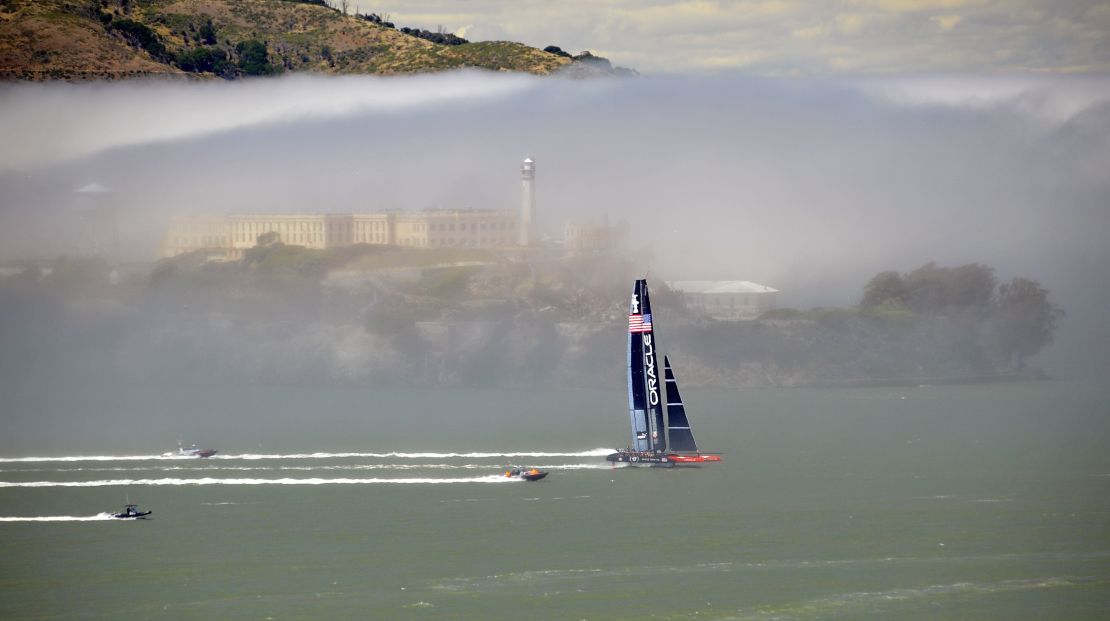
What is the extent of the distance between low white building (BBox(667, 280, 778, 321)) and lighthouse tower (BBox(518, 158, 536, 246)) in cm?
1194

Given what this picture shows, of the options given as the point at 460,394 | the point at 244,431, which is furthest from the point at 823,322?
the point at 244,431

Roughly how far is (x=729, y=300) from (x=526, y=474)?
49.4m

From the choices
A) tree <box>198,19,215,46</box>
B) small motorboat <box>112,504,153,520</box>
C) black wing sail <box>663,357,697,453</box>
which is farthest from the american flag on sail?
tree <box>198,19,215,46</box>

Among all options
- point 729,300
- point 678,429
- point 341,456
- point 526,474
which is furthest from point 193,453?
point 729,300

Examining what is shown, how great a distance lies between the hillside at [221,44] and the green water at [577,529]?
6945 centimetres

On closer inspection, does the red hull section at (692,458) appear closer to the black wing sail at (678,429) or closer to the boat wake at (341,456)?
the black wing sail at (678,429)

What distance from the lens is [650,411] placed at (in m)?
74.0

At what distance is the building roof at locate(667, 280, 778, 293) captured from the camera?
385 ft

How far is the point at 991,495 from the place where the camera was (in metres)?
66.5

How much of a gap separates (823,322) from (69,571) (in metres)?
62.1

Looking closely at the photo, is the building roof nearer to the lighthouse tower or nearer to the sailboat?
the lighthouse tower

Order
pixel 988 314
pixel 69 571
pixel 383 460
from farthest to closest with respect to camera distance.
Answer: pixel 988 314 → pixel 383 460 → pixel 69 571

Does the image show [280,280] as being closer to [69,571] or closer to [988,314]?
[988,314]

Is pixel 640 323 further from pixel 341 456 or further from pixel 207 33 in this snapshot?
pixel 207 33
